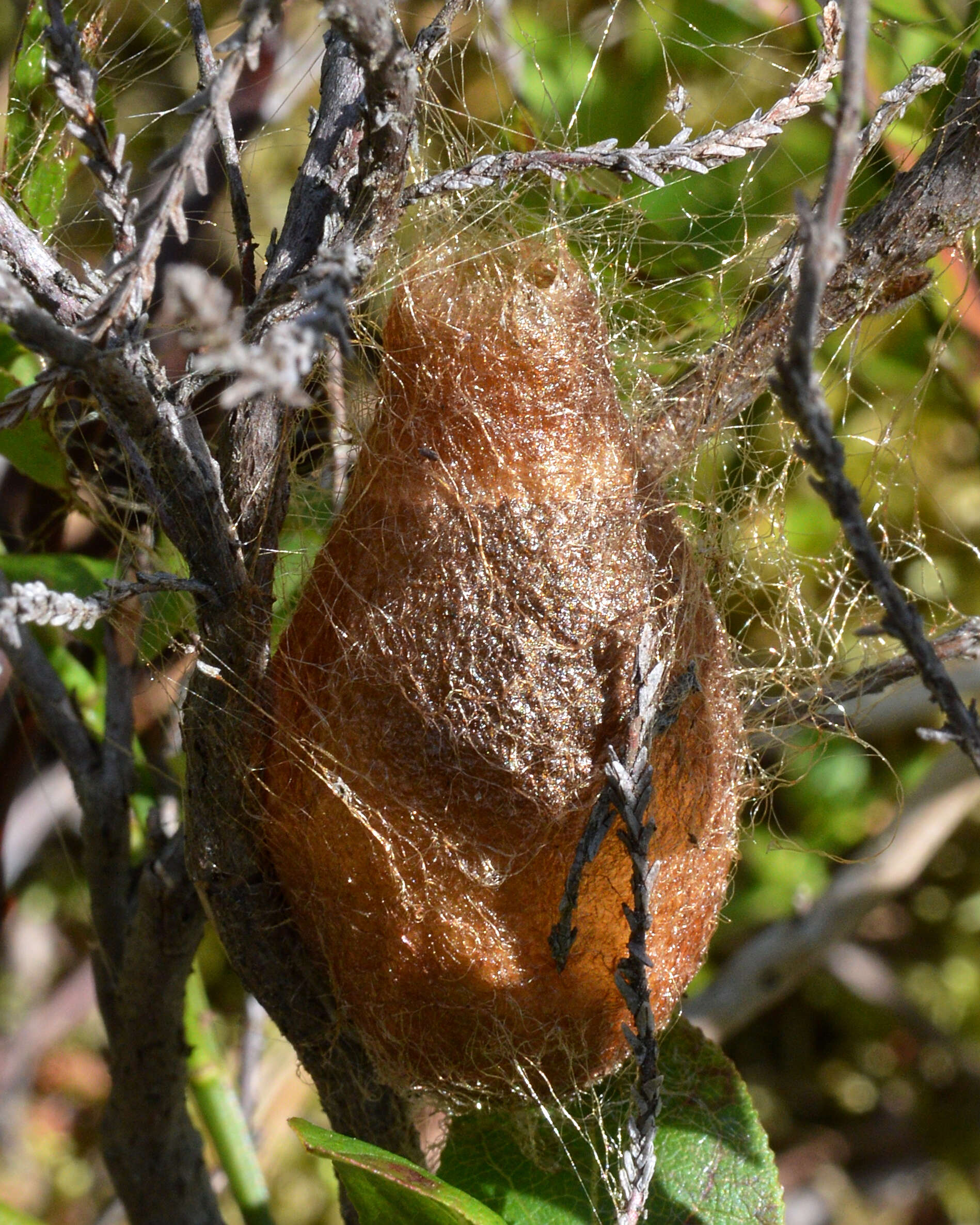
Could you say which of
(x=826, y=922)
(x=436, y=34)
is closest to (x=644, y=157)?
(x=436, y=34)

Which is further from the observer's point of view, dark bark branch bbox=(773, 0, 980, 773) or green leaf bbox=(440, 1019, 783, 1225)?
green leaf bbox=(440, 1019, 783, 1225)

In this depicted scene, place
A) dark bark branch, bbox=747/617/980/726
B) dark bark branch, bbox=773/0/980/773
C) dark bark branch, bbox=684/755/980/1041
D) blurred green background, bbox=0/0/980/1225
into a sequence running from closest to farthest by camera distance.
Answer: dark bark branch, bbox=773/0/980/773 < dark bark branch, bbox=747/617/980/726 < blurred green background, bbox=0/0/980/1225 < dark bark branch, bbox=684/755/980/1041

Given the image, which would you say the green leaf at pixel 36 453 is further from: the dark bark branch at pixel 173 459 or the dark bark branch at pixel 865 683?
the dark bark branch at pixel 865 683

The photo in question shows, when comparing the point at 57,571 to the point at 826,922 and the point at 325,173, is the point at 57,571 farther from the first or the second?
the point at 826,922

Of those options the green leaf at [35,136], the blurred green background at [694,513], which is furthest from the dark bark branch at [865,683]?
the green leaf at [35,136]

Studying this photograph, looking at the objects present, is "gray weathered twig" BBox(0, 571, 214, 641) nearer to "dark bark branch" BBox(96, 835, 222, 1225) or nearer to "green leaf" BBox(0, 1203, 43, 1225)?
"dark bark branch" BBox(96, 835, 222, 1225)

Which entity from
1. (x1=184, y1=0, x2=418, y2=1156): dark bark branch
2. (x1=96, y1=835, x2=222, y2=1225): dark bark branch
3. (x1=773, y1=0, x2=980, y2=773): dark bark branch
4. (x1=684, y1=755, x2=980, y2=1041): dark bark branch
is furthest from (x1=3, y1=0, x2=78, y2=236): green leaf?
(x1=684, y1=755, x2=980, y2=1041): dark bark branch

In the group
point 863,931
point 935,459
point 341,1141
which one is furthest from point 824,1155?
point 341,1141
